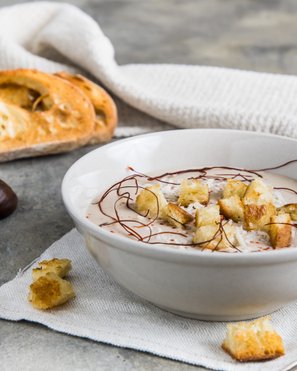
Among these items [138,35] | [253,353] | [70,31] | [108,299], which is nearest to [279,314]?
[253,353]

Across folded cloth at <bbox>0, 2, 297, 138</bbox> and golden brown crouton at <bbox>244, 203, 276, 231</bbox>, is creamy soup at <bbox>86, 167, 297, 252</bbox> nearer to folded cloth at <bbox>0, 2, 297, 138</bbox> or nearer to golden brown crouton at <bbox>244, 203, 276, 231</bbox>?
golden brown crouton at <bbox>244, 203, 276, 231</bbox>

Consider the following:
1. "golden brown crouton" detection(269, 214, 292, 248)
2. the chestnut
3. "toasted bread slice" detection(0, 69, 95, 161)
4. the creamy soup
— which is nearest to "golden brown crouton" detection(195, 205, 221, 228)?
the creamy soup

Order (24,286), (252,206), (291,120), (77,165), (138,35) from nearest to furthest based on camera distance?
1. (252,206)
2. (24,286)
3. (77,165)
4. (291,120)
5. (138,35)

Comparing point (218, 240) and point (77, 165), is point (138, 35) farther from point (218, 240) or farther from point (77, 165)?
point (218, 240)

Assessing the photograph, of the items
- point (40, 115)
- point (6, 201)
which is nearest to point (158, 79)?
point (40, 115)

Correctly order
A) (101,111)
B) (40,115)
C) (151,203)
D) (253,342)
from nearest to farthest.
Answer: (253,342) < (151,203) < (40,115) < (101,111)

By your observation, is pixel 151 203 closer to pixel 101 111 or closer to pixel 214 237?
pixel 214 237
